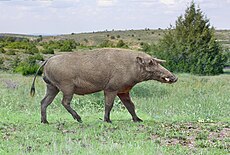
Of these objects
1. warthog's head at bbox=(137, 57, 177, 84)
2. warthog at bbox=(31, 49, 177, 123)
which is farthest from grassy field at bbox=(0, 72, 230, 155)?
warthog's head at bbox=(137, 57, 177, 84)

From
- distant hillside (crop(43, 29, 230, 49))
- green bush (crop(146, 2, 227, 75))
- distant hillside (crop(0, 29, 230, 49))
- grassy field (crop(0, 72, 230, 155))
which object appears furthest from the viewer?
distant hillside (crop(43, 29, 230, 49))

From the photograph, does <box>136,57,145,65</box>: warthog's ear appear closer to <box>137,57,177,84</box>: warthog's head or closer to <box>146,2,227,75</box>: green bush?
<box>137,57,177,84</box>: warthog's head

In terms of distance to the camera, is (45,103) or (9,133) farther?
(45,103)

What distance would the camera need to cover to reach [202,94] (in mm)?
19375

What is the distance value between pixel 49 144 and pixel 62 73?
2.84m

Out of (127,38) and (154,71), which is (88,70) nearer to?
(154,71)

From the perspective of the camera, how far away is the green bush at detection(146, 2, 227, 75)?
122 ft

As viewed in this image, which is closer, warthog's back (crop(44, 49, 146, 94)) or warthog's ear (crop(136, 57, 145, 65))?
warthog's back (crop(44, 49, 146, 94))

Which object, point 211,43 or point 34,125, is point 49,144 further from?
point 211,43

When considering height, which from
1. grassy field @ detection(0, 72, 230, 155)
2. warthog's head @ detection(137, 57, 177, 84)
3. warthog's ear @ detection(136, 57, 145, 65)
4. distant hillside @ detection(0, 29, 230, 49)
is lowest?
distant hillside @ detection(0, 29, 230, 49)

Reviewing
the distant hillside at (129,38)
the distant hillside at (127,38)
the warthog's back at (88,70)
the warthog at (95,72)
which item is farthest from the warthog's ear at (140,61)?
the distant hillside at (129,38)

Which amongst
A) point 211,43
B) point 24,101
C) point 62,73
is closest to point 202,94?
point 24,101

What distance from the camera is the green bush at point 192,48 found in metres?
37.2

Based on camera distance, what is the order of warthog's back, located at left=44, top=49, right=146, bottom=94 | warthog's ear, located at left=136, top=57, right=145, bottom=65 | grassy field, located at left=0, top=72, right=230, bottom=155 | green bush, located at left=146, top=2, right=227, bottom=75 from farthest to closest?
green bush, located at left=146, top=2, right=227, bottom=75 → warthog's ear, located at left=136, top=57, right=145, bottom=65 → warthog's back, located at left=44, top=49, right=146, bottom=94 → grassy field, located at left=0, top=72, right=230, bottom=155
